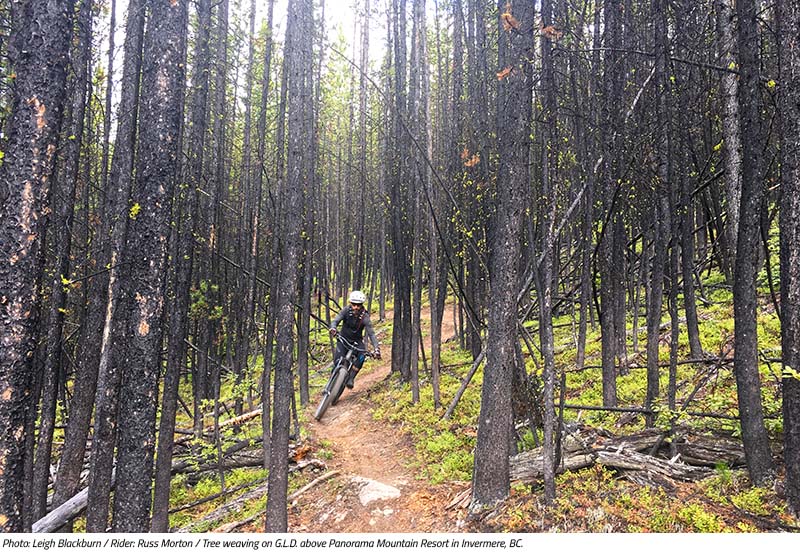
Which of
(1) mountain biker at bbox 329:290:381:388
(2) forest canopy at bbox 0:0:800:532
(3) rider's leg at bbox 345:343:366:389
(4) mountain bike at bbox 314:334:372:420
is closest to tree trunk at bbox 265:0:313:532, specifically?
(2) forest canopy at bbox 0:0:800:532

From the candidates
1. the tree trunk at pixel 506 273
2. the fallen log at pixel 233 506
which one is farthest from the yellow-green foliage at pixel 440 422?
the fallen log at pixel 233 506

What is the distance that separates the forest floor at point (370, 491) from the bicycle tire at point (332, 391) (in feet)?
1.83

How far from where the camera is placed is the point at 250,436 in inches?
369

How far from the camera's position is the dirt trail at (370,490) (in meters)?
5.50

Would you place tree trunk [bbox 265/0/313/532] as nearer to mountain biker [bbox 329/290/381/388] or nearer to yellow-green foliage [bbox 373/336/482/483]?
yellow-green foliage [bbox 373/336/482/483]

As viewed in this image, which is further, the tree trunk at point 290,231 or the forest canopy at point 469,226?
the tree trunk at point 290,231

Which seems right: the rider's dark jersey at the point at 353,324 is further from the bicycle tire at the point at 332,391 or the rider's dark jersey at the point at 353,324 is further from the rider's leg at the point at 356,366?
the bicycle tire at the point at 332,391

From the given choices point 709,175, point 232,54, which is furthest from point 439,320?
point 232,54

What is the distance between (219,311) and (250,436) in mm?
2732

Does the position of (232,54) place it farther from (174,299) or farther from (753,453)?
(753,453)

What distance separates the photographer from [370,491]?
20.7 feet

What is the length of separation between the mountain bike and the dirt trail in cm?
68

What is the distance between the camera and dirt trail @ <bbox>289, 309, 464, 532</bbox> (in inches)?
217

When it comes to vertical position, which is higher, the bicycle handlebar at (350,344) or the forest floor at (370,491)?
the bicycle handlebar at (350,344)
